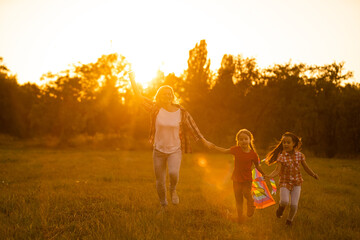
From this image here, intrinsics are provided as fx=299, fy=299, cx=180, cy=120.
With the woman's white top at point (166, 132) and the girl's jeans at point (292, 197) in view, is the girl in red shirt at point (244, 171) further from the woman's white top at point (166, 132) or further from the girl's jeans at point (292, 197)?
the woman's white top at point (166, 132)

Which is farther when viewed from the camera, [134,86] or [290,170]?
[134,86]

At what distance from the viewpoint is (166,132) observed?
6391mm

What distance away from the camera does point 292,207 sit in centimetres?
608

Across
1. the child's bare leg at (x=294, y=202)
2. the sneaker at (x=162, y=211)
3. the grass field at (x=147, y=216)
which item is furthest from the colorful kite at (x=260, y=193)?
the sneaker at (x=162, y=211)

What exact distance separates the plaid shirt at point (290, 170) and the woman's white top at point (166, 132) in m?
2.30

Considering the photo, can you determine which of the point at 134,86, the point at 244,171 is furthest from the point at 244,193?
the point at 134,86

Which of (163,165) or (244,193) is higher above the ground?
(163,165)

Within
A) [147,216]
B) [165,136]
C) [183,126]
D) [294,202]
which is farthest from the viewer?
[183,126]

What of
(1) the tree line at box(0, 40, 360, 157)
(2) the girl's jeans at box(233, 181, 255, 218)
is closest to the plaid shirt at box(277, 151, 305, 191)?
(2) the girl's jeans at box(233, 181, 255, 218)

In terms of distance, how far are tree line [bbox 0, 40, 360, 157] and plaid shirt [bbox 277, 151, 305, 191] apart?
28.4 meters

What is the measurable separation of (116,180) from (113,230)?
7306 mm

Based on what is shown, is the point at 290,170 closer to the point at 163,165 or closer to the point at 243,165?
the point at 243,165

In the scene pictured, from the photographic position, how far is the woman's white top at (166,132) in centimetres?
636

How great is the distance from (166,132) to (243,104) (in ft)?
102
